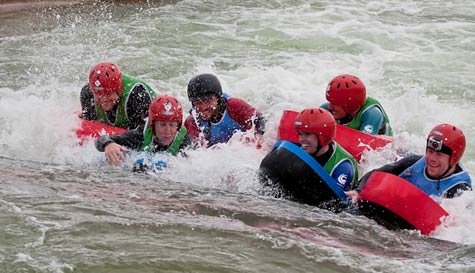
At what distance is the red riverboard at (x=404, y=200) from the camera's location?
5637 millimetres

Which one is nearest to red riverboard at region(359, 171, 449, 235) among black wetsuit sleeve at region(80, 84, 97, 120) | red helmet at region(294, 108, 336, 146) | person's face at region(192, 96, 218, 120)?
red helmet at region(294, 108, 336, 146)

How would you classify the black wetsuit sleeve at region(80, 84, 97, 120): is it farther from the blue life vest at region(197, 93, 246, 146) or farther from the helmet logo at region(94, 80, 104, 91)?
the blue life vest at region(197, 93, 246, 146)

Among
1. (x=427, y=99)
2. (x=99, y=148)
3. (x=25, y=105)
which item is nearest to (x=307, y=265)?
(x=99, y=148)

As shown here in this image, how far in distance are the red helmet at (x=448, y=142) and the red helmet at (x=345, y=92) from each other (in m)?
1.66

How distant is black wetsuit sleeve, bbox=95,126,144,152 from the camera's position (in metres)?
7.18

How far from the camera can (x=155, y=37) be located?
14672mm

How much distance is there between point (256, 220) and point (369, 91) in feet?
22.5

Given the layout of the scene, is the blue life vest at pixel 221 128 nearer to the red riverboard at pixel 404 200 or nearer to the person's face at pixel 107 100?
the person's face at pixel 107 100

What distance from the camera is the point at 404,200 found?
18.9 feet

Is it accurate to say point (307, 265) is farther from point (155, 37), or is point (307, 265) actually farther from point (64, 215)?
point (155, 37)

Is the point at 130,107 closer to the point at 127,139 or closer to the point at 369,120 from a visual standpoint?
the point at 127,139

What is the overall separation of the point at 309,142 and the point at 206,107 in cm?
163

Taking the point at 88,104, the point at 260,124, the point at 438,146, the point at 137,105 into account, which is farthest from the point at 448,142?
the point at 88,104

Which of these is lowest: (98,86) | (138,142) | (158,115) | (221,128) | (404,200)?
(404,200)
